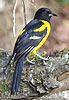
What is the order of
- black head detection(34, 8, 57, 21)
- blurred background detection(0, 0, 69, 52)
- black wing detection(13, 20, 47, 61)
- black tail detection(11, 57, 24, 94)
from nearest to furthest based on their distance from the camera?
black tail detection(11, 57, 24, 94), black wing detection(13, 20, 47, 61), black head detection(34, 8, 57, 21), blurred background detection(0, 0, 69, 52)

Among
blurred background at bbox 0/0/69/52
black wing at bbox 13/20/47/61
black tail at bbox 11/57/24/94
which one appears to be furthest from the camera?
blurred background at bbox 0/0/69/52

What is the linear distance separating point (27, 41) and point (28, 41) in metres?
0.02

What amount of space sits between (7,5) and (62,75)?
6.24 m

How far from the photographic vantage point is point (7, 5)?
10508 millimetres

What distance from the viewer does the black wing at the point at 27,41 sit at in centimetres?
484

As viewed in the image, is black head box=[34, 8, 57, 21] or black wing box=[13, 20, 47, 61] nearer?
black wing box=[13, 20, 47, 61]

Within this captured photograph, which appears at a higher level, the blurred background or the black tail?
the blurred background

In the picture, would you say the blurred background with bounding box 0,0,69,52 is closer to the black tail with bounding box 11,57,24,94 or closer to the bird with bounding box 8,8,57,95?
the bird with bounding box 8,8,57,95

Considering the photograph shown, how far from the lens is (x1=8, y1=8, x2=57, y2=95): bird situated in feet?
15.0

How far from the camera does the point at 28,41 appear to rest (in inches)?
201

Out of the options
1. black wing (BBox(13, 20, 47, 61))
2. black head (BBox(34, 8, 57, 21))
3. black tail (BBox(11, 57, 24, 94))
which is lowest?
black tail (BBox(11, 57, 24, 94))

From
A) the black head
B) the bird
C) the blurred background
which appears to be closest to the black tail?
the bird

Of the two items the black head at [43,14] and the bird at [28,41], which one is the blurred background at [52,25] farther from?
the bird at [28,41]

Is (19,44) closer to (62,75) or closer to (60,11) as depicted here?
(62,75)
